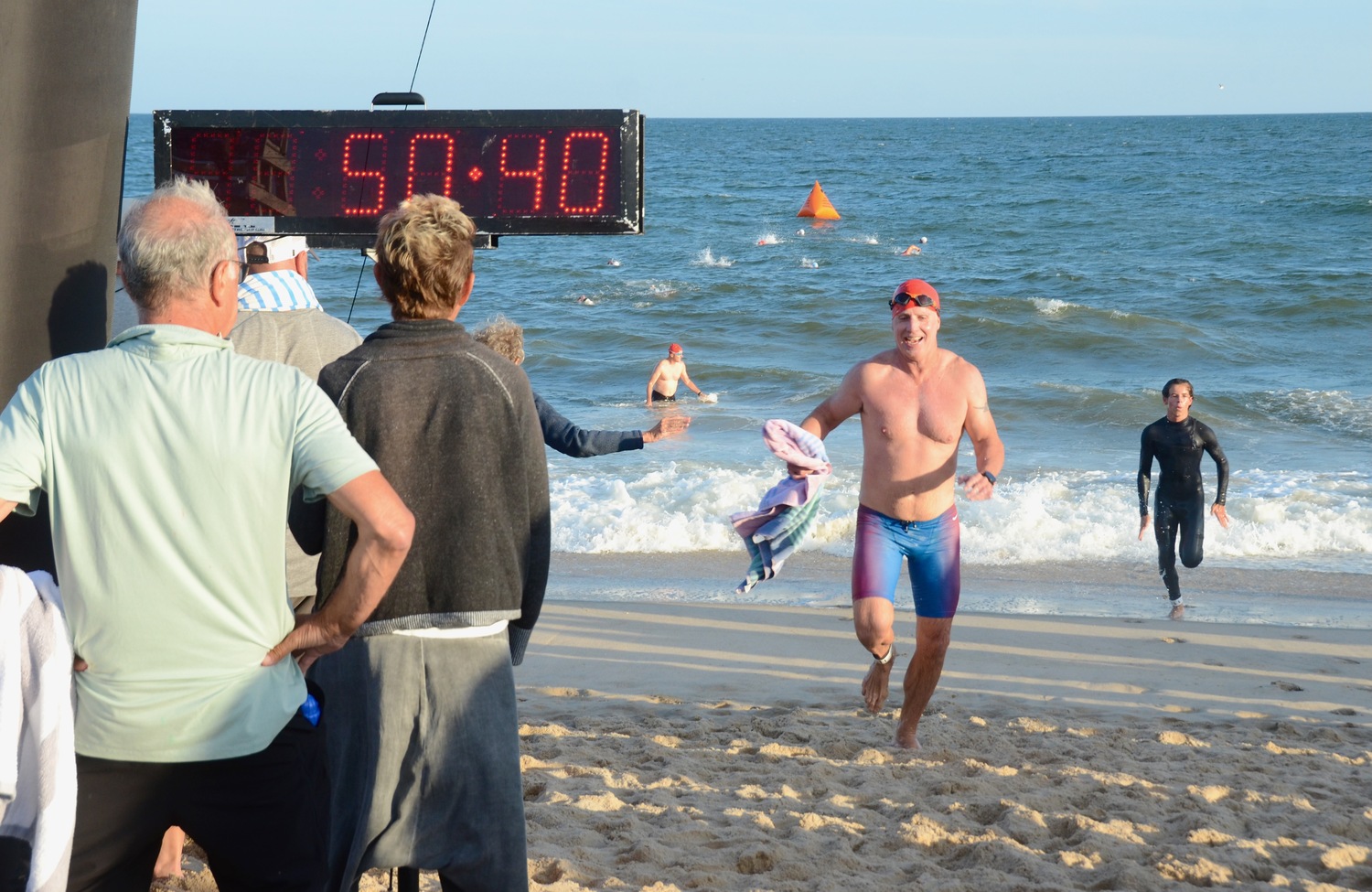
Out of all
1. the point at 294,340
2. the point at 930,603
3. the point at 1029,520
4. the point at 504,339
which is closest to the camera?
the point at 294,340

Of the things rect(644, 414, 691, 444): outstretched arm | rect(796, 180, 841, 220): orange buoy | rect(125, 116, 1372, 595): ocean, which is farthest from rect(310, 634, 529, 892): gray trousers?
rect(796, 180, 841, 220): orange buoy

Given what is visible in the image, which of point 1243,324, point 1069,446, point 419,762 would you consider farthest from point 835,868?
point 1243,324

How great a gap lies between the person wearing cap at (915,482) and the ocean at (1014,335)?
2364 mm

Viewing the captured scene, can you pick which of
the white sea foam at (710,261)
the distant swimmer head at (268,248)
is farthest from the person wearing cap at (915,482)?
the white sea foam at (710,261)

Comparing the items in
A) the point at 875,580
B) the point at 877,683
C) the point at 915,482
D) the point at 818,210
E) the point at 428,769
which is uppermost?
the point at 818,210

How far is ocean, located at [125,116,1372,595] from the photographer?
10.8 meters

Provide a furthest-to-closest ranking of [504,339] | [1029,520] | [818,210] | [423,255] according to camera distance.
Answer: [818,210], [1029,520], [504,339], [423,255]

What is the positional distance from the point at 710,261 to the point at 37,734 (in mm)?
30671

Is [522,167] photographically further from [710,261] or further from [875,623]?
[710,261]

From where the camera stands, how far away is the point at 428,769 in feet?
8.54

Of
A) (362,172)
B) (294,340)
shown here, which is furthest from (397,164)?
(294,340)

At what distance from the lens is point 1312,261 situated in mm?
28703

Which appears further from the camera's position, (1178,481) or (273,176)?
(1178,481)

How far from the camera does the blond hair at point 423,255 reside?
2.59 meters
